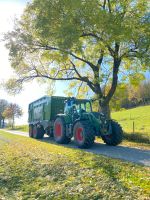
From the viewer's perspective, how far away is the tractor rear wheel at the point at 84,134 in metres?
17.4

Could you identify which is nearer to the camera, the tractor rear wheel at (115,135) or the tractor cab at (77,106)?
the tractor rear wheel at (115,135)

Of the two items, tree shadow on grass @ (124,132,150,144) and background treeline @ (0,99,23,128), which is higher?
background treeline @ (0,99,23,128)

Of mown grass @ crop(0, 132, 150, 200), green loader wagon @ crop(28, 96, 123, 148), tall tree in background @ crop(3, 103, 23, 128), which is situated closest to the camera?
mown grass @ crop(0, 132, 150, 200)

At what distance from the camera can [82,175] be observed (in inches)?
405

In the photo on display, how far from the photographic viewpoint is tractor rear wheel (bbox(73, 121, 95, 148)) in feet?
57.1

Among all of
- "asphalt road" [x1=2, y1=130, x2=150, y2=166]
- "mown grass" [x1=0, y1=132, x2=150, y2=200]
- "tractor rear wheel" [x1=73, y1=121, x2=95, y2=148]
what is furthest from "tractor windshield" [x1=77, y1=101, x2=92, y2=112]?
"mown grass" [x1=0, y1=132, x2=150, y2=200]

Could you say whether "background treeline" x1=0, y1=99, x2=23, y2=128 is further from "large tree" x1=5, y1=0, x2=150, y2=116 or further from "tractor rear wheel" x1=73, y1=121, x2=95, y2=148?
"tractor rear wheel" x1=73, y1=121, x2=95, y2=148

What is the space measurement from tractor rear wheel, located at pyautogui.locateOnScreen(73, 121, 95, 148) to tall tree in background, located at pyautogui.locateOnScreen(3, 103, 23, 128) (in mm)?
69134

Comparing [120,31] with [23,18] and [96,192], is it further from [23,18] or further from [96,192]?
[96,192]

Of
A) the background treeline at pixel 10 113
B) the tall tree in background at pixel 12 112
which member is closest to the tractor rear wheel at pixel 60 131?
the background treeline at pixel 10 113

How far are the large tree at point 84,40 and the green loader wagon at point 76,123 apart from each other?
13.3ft

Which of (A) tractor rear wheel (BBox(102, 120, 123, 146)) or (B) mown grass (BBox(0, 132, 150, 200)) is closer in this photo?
(B) mown grass (BBox(0, 132, 150, 200))

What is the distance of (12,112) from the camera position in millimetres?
92312

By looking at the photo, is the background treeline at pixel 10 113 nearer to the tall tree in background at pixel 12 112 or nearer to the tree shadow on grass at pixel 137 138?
the tall tree in background at pixel 12 112
